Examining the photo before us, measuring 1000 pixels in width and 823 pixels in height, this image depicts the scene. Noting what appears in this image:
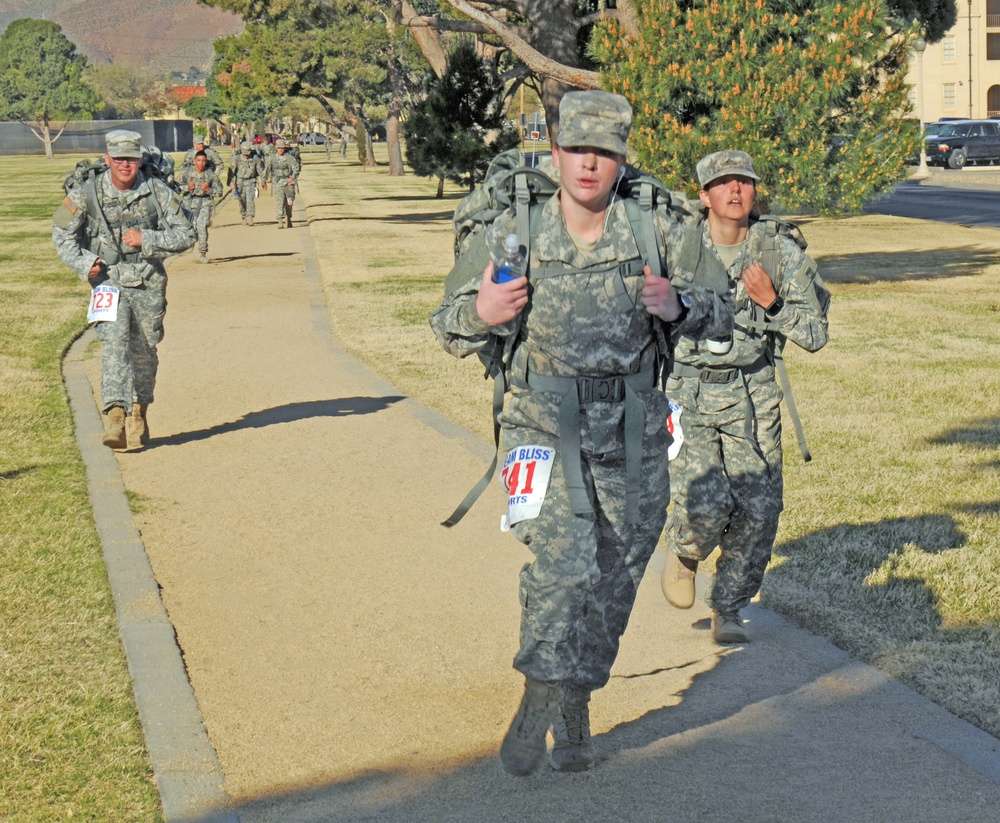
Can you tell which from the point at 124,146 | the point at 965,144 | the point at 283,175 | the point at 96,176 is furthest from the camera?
the point at 965,144

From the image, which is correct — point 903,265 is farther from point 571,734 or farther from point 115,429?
point 571,734

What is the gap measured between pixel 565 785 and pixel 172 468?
5392mm

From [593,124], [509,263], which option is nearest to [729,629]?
[509,263]

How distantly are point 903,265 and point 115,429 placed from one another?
15.9m

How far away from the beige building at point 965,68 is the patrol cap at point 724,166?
76.0 meters

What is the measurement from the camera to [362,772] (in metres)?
4.66

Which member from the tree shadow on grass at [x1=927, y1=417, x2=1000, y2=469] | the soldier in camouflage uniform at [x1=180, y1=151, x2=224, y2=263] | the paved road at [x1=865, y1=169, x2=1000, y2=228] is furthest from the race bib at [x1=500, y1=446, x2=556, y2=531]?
the paved road at [x1=865, y1=169, x2=1000, y2=228]

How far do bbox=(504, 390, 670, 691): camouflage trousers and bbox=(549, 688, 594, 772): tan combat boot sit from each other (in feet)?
0.30

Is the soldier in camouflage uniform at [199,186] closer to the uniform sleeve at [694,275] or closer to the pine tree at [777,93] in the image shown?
the pine tree at [777,93]

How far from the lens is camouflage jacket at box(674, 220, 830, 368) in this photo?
5.78 meters

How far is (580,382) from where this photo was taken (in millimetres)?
4395

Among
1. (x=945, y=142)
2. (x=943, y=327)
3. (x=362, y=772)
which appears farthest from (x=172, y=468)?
(x=945, y=142)

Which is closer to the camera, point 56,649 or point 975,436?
point 56,649

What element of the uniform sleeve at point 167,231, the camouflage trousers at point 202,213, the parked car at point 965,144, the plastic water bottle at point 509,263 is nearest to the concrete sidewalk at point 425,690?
the uniform sleeve at point 167,231
